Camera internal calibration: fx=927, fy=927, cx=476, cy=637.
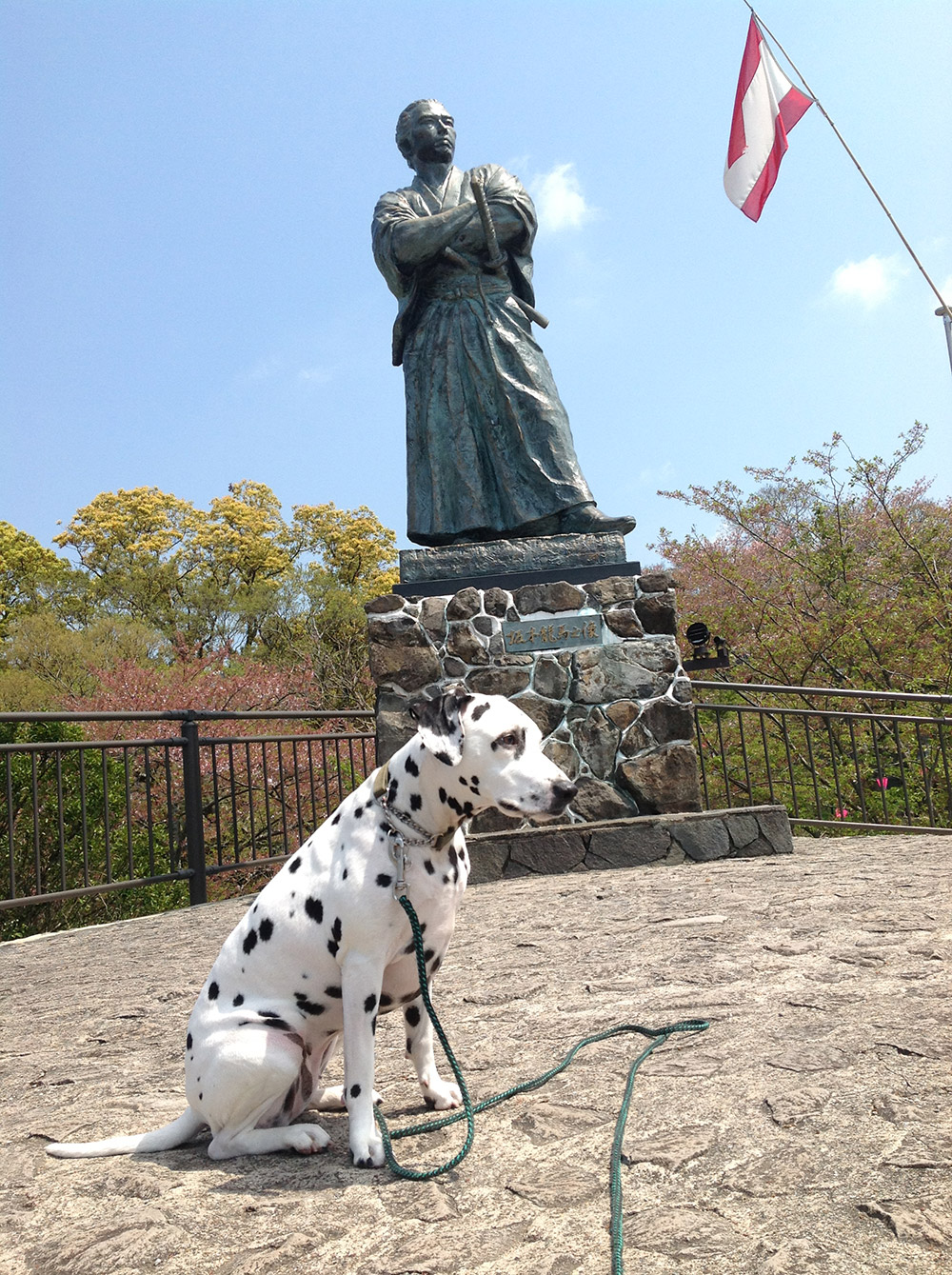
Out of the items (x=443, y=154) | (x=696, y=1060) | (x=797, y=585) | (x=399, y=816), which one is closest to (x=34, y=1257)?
(x=399, y=816)

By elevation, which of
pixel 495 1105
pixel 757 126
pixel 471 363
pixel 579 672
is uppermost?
pixel 757 126

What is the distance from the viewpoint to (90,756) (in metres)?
9.55

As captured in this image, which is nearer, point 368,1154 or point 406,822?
point 368,1154

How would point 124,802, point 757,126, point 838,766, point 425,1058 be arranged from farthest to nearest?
point 838,766 < point 124,802 < point 757,126 < point 425,1058

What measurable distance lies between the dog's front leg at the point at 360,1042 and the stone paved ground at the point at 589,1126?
9 centimetres

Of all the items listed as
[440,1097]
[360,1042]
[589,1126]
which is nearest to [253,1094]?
[360,1042]

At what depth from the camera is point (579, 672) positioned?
6699 millimetres

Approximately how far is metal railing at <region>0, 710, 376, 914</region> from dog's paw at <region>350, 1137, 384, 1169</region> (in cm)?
389

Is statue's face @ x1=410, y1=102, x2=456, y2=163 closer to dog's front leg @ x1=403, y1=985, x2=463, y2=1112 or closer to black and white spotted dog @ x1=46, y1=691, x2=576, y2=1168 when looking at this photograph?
black and white spotted dog @ x1=46, y1=691, x2=576, y2=1168

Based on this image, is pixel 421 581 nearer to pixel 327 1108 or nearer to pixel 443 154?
pixel 443 154

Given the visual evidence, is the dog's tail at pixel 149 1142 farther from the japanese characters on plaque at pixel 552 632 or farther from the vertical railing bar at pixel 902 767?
the vertical railing bar at pixel 902 767

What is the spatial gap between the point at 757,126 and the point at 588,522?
14.6 ft

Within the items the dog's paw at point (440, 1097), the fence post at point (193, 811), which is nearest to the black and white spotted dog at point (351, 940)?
the dog's paw at point (440, 1097)

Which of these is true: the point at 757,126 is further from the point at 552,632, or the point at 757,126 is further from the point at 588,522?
the point at 552,632
